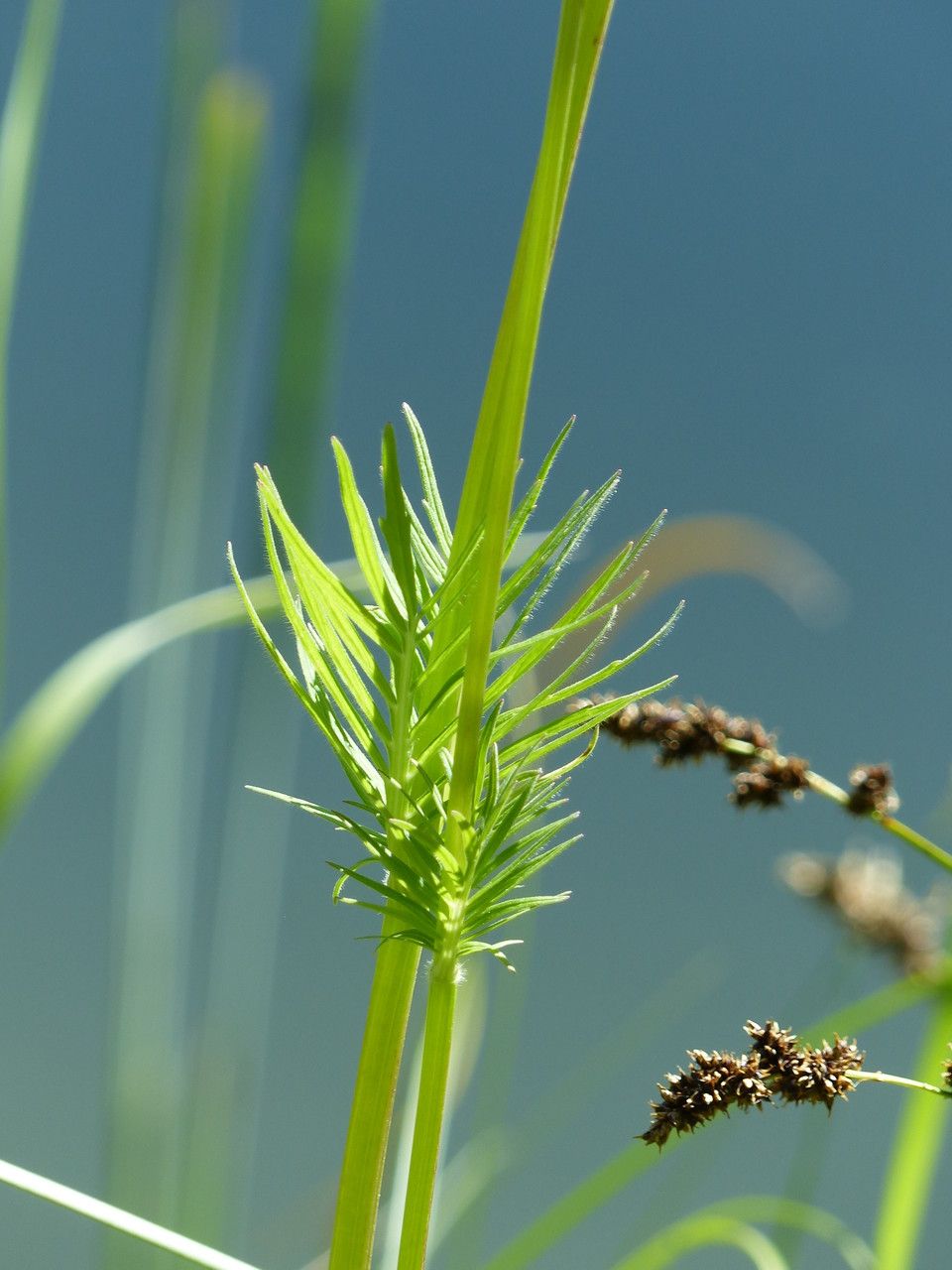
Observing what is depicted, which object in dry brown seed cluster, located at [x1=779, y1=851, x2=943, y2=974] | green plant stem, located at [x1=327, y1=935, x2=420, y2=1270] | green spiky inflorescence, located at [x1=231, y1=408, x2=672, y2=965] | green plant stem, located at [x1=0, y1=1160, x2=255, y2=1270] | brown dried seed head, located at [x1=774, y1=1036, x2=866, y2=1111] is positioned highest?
dry brown seed cluster, located at [x1=779, y1=851, x2=943, y2=974]

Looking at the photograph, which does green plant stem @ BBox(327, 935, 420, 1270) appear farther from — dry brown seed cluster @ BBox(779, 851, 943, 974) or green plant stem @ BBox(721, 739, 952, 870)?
dry brown seed cluster @ BBox(779, 851, 943, 974)

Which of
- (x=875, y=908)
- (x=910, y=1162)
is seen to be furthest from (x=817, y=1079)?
(x=875, y=908)

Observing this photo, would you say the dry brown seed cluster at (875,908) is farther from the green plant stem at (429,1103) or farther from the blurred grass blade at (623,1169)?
the green plant stem at (429,1103)

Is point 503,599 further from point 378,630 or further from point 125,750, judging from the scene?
point 125,750

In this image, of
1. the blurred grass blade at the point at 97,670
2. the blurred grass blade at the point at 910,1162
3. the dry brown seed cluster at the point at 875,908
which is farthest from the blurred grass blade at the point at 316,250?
the dry brown seed cluster at the point at 875,908

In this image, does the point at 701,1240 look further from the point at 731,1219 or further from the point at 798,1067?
the point at 798,1067

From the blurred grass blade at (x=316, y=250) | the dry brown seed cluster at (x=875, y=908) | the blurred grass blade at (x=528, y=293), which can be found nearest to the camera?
the blurred grass blade at (x=528, y=293)

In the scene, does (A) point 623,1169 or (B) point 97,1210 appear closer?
(B) point 97,1210

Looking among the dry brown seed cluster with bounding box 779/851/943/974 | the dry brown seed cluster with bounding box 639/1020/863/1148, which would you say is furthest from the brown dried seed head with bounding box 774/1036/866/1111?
the dry brown seed cluster with bounding box 779/851/943/974
